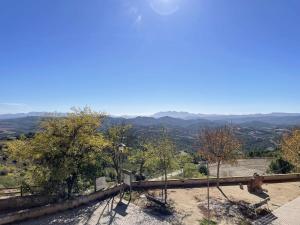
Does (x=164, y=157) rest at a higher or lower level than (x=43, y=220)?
higher

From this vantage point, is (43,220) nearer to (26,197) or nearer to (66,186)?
(26,197)

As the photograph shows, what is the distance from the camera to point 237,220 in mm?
17344

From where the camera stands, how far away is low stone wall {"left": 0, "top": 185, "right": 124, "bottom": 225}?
51.2 ft

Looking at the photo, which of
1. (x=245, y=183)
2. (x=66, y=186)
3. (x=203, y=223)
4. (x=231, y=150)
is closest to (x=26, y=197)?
(x=66, y=186)

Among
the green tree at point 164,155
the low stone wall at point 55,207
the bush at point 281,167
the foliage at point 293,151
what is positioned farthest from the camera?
the bush at point 281,167

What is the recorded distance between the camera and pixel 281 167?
142ft

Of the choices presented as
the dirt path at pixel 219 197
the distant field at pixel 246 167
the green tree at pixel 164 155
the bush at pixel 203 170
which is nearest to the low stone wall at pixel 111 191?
the dirt path at pixel 219 197

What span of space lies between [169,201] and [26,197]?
9.17 meters

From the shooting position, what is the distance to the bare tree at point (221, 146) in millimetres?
23906

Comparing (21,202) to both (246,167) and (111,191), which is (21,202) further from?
(246,167)

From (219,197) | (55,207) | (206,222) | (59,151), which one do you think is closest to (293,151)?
(219,197)

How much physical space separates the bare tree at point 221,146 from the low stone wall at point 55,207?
804 cm

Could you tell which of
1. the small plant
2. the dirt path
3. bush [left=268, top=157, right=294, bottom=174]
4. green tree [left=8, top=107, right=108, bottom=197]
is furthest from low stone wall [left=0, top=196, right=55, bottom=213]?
bush [left=268, top=157, right=294, bottom=174]

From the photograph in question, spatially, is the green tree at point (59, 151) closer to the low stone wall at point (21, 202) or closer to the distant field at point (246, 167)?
the low stone wall at point (21, 202)
